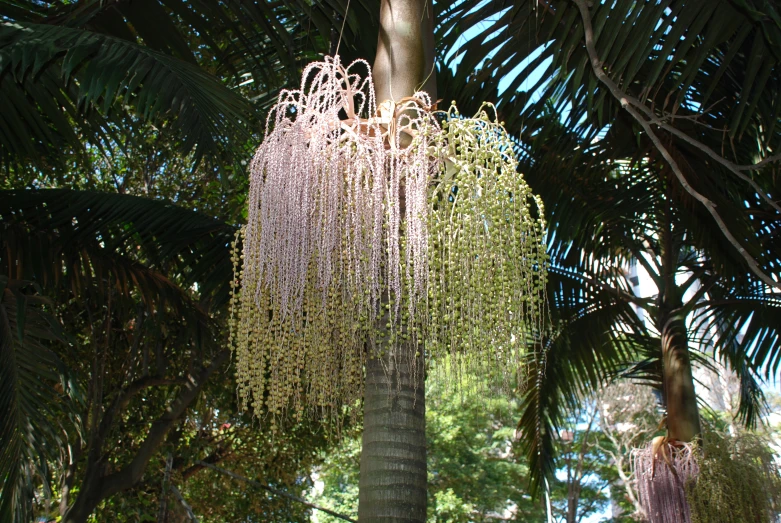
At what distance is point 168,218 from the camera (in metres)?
5.20

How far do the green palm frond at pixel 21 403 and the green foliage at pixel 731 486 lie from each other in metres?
3.92

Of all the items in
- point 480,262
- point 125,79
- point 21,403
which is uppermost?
point 125,79

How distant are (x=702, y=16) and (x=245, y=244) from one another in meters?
2.07

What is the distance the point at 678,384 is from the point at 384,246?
12.2 feet

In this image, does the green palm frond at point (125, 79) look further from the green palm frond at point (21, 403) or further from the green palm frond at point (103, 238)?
the green palm frond at point (21, 403)

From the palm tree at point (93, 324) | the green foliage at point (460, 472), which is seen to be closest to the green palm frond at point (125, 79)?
the palm tree at point (93, 324)

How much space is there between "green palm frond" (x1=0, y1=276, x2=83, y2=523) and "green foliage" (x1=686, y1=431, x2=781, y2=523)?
154 inches

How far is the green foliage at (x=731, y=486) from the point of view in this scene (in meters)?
5.14

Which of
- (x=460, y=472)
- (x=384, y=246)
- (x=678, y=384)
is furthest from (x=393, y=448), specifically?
(x=460, y=472)

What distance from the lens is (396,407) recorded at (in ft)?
9.46

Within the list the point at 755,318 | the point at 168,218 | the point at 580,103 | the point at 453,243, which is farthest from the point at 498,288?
the point at 755,318

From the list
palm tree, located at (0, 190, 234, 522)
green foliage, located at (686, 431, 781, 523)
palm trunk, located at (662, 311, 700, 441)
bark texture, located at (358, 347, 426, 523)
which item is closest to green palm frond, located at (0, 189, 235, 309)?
palm tree, located at (0, 190, 234, 522)

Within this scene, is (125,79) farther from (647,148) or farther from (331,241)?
(647,148)

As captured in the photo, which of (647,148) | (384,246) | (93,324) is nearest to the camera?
(384,246)
